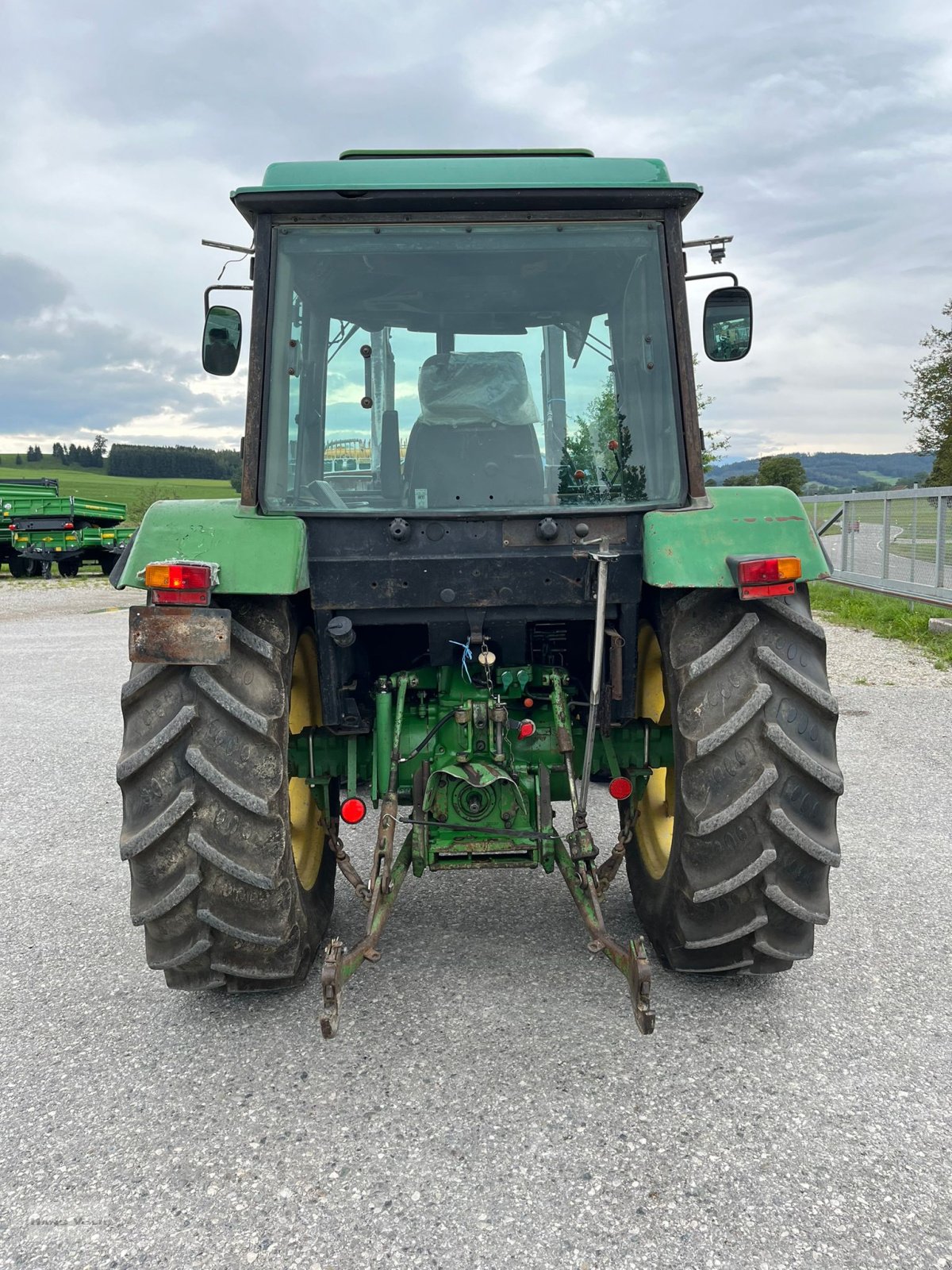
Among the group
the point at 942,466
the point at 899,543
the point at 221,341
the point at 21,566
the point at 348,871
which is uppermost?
the point at 942,466

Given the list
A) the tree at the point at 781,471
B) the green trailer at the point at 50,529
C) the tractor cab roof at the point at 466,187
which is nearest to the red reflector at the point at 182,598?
the tractor cab roof at the point at 466,187

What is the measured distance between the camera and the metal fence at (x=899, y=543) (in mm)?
10812

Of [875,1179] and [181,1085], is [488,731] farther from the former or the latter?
[875,1179]

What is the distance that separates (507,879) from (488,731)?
1.15 metres

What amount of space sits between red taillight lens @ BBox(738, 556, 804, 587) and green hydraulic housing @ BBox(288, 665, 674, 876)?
73 cm

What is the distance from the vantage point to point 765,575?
109 inches

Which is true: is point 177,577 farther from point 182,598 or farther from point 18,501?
point 18,501

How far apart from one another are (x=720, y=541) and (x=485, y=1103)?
1632mm

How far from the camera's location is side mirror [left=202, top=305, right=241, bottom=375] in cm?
334

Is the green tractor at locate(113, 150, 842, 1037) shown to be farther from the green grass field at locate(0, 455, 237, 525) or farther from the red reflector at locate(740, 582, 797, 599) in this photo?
the green grass field at locate(0, 455, 237, 525)

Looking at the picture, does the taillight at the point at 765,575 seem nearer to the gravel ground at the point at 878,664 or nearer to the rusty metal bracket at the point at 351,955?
the rusty metal bracket at the point at 351,955

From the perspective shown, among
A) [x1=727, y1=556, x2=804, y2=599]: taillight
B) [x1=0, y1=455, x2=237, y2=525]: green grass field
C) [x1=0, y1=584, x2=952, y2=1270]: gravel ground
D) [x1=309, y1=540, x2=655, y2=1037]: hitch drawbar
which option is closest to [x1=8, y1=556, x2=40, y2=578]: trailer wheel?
[x1=0, y1=455, x2=237, y2=525]: green grass field

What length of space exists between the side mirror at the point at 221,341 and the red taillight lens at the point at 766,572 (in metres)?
1.86

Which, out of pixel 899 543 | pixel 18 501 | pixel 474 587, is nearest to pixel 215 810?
pixel 474 587
